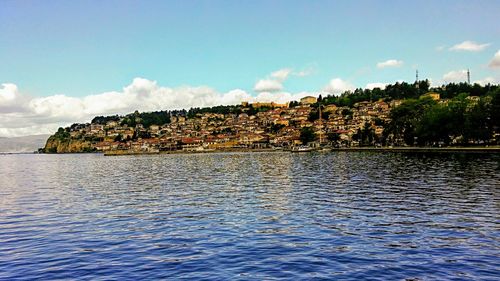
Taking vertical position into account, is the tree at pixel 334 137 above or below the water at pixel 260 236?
above

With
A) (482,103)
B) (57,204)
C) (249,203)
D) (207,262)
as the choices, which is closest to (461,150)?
(482,103)

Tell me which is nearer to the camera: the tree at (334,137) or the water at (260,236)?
the water at (260,236)

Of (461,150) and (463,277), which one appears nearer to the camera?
(463,277)

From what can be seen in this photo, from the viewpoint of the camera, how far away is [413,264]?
1412 cm

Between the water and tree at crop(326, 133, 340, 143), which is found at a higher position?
tree at crop(326, 133, 340, 143)

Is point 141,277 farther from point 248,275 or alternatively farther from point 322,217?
point 322,217

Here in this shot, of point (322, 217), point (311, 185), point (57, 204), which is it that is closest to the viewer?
point (322, 217)

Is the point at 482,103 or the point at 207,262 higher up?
the point at 482,103

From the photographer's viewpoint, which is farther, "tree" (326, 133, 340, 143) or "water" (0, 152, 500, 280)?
"tree" (326, 133, 340, 143)

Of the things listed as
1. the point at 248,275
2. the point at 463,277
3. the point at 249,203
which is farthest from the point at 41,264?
the point at 249,203

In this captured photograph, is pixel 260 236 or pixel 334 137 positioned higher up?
pixel 334 137

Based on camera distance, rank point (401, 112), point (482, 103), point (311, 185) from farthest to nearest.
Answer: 1. point (401, 112)
2. point (482, 103)
3. point (311, 185)

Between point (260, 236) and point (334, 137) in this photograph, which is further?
point (334, 137)

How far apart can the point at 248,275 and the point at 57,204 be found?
22.6 metres
